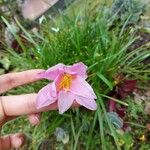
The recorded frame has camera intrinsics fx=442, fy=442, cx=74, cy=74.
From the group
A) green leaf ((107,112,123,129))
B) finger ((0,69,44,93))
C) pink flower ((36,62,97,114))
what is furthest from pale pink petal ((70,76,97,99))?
green leaf ((107,112,123,129))

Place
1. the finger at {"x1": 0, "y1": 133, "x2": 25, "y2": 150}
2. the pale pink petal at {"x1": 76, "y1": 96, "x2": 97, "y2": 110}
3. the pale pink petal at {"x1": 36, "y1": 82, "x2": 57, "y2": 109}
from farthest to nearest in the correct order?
the finger at {"x1": 0, "y1": 133, "x2": 25, "y2": 150}
the pale pink petal at {"x1": 76, "y1": 96, "x2": 97, "y2": 110}
the pale pink petal at {"x1": 36, "y1": 82, "x2": 57, "y2": 109}

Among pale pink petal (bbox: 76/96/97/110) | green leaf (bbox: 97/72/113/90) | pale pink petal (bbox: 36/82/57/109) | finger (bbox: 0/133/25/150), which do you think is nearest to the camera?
pale pink petal (bbox: 36/82/57/109)

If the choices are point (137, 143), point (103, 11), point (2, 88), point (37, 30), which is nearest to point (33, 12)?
point (37, 30)

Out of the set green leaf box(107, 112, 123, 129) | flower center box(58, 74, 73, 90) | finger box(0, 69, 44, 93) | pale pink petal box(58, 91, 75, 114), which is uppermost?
finger box(0, 69, 44, 93)

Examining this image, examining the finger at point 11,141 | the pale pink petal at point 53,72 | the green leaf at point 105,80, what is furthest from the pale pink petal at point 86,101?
the green leaf at point 105,80

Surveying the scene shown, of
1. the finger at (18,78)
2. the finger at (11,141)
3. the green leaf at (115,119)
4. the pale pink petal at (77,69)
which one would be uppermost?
the finger at (18,78)

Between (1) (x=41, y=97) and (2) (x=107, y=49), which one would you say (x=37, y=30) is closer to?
(2) (x=107, y=49)

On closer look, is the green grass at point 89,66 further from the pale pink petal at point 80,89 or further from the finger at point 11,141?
the pale pink petal at point 80,89

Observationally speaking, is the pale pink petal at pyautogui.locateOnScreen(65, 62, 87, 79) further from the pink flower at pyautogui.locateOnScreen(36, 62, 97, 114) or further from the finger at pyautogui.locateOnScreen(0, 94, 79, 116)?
the finger at pyautogui.locateOnScreen(0, 94, 79, 116)
